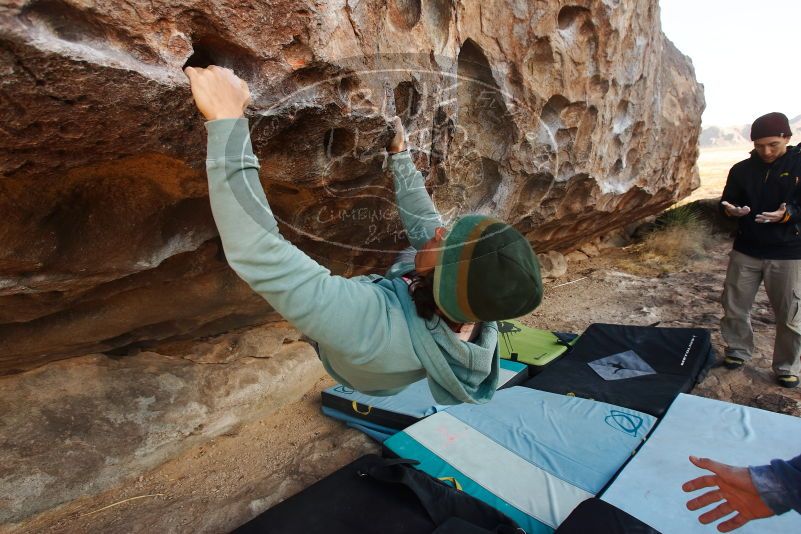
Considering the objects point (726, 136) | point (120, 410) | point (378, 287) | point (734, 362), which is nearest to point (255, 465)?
point (120, 410)

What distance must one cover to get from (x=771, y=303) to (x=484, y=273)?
3.41 m

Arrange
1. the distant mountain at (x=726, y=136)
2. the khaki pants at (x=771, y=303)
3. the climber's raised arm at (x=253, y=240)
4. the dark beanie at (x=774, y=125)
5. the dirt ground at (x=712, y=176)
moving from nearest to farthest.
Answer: the climber's raised arm at (x=253, y=240), the dark beanie at (x=774, y=125), the khaki pants at (x=771, y=303), the dirt ground at (x=712, y=176), the distant mountain at (x=726, y=136)

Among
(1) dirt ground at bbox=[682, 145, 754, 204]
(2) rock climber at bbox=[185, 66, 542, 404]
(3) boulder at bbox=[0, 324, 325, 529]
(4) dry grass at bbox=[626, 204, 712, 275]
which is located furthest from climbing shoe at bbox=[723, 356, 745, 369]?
(1) dirt ground at bbox=[682, 145, 754, 204]

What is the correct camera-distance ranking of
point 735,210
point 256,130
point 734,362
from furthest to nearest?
1. point 734,362
2. point 735,210
3. point 256,130

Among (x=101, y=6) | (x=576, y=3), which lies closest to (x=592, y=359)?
(x=576, y=3)

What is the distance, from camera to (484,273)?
1023 mm

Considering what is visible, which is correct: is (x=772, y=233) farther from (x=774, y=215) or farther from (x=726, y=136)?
(x=726, y=136)

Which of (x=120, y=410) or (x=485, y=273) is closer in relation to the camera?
(x=485, y=273)

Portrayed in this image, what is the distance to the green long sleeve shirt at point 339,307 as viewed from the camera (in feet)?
3.33

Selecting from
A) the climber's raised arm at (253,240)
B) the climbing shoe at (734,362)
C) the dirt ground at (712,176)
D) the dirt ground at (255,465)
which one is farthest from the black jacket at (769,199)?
the dirt ground at (712,176)

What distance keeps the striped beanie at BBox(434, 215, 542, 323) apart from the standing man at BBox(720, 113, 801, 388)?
300 cm

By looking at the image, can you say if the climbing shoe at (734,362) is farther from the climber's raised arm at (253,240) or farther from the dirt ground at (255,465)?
the climber's raised arm at (253,240)

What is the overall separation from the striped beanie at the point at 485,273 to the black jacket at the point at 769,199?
307 centimetres

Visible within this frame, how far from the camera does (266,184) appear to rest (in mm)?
2047
